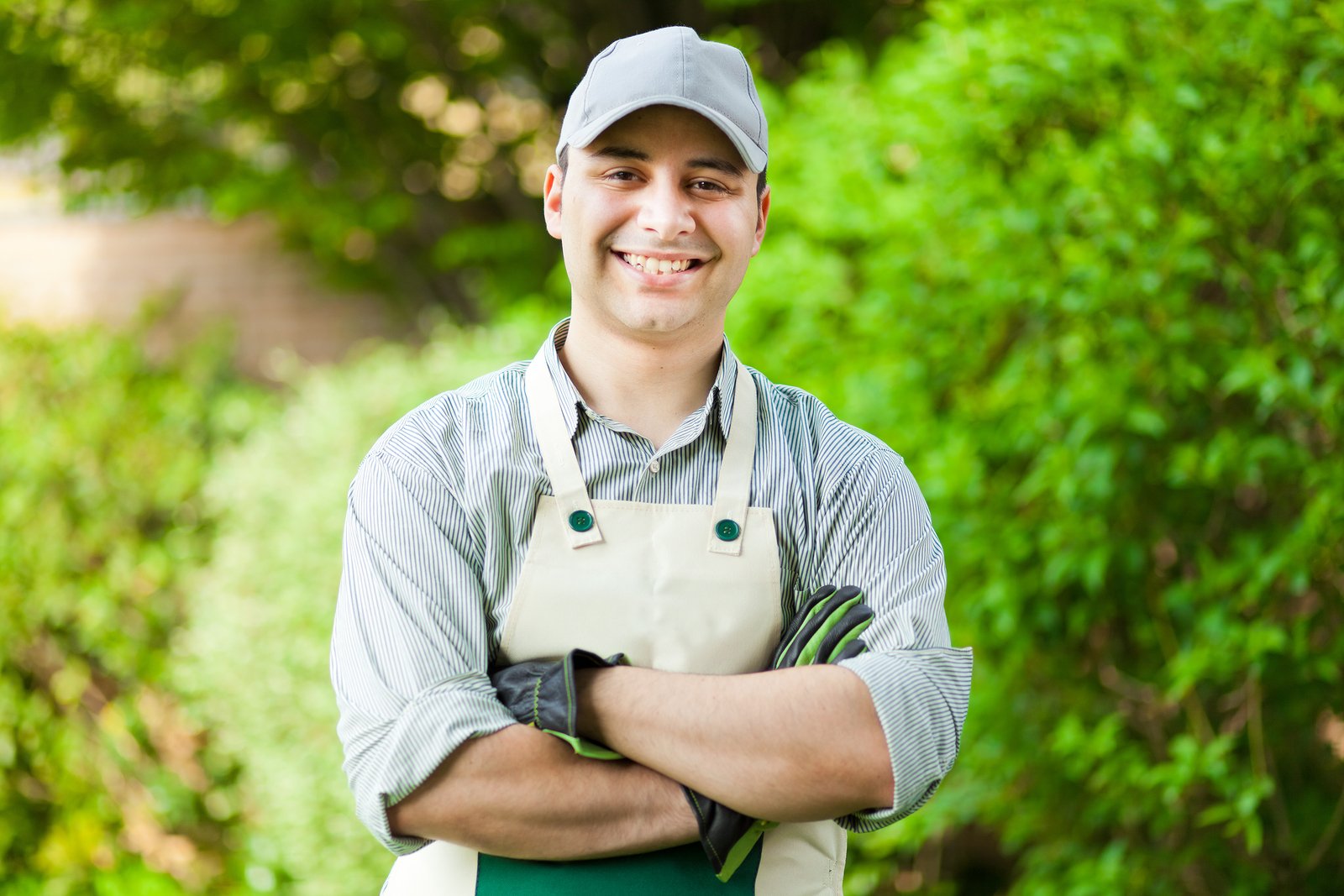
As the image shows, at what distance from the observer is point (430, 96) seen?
23.7 feet

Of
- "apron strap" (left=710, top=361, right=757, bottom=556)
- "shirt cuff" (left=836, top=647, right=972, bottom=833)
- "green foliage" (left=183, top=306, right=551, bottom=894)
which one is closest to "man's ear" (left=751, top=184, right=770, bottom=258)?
"apron strap" (left=710, top=361, right=757, bottom=556)

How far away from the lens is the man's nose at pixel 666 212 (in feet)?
5.39

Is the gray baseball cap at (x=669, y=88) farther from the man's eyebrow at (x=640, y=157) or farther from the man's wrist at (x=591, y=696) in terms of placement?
the man's wrist at (x=591, y=696)

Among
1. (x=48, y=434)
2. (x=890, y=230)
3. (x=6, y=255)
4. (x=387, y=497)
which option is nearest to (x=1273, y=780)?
(x=890, y=230)

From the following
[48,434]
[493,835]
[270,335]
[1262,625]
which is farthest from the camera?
[270,335]

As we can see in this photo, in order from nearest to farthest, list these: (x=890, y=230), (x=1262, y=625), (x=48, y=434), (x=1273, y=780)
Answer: (x=1262, y=625) < (x=1273, y=780) < (x=890, y=230) < (x=48, y=434)

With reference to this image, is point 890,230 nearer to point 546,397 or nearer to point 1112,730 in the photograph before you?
point 1112,730

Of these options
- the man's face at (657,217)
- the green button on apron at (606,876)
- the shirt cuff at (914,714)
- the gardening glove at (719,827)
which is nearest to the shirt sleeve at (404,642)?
the green button on apron at (606,876)

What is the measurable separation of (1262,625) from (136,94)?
6.24 m

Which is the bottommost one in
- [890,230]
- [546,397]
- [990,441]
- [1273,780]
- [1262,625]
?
[1273,780]

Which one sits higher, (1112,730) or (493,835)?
(493,835)

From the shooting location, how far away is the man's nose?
5.39ft

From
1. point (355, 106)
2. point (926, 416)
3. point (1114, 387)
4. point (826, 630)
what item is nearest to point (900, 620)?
point (826, 630)

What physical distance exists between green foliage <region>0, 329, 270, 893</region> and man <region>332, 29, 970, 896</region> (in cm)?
421
